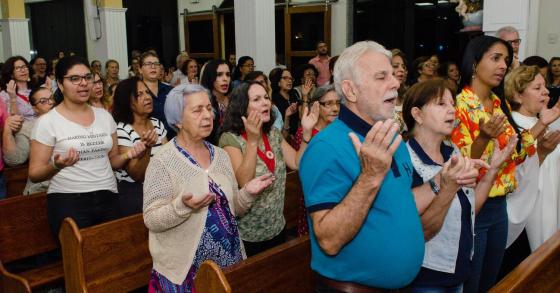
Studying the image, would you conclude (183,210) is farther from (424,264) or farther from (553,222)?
(553,222)

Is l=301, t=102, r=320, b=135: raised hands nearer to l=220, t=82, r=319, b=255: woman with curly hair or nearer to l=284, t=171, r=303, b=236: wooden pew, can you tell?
l=220, t=82, r=319, b=255: woman with curly hair

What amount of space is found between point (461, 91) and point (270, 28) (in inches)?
157

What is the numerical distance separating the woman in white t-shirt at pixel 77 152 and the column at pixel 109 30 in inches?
263

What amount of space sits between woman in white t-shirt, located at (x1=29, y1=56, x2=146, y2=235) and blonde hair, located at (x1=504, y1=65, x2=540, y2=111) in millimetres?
2169

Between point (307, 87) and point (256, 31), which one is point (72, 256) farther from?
point (256, 31)

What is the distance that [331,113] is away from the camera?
348cm

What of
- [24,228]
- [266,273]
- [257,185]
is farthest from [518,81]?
[24,228]

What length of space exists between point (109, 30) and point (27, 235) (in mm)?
6880

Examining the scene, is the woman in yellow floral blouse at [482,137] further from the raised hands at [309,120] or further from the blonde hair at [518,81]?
the raised hands at [309,120]

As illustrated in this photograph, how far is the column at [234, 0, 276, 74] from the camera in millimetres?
6266

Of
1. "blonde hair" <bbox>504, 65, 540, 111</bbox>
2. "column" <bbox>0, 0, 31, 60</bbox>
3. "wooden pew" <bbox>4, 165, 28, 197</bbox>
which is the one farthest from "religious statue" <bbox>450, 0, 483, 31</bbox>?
"column" <bbox>0, 0, 31, 60</bbox>

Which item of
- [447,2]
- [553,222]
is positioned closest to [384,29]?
[447,2]

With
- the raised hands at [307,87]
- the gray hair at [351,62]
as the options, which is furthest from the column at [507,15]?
the gray hair at [351,62]

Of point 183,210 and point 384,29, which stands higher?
point 384,29
